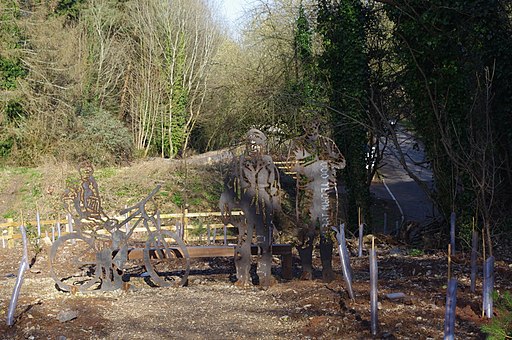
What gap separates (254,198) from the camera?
30.0 feet

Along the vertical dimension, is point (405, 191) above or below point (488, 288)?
above

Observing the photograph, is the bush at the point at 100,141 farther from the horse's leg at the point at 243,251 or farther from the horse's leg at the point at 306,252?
the horse's leg at the point at 306,252

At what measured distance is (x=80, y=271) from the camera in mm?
10883

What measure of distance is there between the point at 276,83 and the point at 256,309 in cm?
1478

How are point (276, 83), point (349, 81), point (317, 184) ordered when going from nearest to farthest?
point (317, 184), point (349, 81), point (276, 83)

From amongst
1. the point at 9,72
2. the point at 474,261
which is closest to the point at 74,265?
the point at 474,261

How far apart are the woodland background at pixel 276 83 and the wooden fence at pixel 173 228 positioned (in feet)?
12.4

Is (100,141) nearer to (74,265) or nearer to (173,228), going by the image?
(173,228)

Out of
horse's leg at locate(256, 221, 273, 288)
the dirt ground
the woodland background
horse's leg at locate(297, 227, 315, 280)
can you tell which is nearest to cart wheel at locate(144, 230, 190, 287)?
the dirt ground

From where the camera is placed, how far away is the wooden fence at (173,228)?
14.5 meters

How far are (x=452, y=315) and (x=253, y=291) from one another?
4280mm

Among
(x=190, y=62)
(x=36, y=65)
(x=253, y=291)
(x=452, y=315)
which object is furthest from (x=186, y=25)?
(x=452, y=315)

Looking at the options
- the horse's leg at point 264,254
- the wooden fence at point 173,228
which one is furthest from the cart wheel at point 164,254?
the wooden fence at point 173,228

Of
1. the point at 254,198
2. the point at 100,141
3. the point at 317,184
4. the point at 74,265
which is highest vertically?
the point at 100,141
